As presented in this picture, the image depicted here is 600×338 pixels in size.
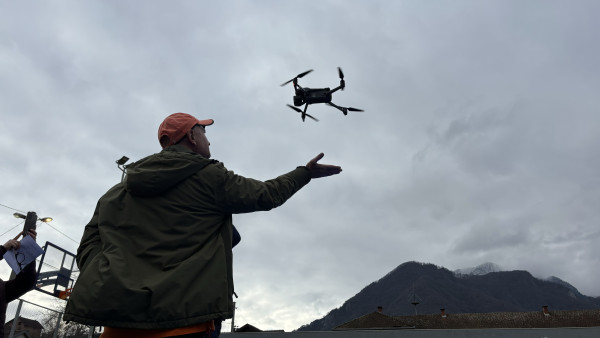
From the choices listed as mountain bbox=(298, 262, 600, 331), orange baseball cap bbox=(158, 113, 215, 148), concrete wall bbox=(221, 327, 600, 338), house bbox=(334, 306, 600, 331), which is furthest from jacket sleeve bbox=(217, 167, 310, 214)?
mountain bbox=(298, 262, 600, 331)

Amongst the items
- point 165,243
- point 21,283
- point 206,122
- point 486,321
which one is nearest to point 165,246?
point 165,243

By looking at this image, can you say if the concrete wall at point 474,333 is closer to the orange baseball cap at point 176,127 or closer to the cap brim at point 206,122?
the cap brim at point 206,122

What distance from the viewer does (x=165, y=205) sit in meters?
2.19

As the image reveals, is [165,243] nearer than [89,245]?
Yes

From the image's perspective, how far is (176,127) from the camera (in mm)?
2666

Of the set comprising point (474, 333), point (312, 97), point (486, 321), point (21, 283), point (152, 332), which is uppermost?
point (312, 97)

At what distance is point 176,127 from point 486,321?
5236 cm

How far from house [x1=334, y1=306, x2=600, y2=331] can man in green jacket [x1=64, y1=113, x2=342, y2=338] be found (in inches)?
1689

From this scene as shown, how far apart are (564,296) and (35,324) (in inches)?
8508

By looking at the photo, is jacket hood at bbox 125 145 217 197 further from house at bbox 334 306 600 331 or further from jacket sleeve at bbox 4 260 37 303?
house at bbox 334 306 600 331

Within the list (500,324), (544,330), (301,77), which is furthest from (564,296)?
(301,77)

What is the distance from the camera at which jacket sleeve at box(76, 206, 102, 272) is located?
2162 millimetres

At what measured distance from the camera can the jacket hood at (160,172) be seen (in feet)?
7.18

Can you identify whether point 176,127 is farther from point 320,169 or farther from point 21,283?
point 21,283
